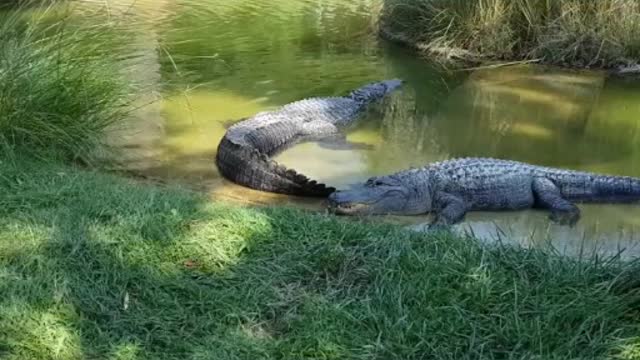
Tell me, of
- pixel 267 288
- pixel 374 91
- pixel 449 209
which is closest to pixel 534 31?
pixel 374 91

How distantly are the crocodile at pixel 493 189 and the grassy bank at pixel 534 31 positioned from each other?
148 inches

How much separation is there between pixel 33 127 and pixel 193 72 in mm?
3437

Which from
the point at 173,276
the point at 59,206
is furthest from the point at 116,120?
the point at 173,276

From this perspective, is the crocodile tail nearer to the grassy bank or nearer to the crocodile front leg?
the crocodile front leg

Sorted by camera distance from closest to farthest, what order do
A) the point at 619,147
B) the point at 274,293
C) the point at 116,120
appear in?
the point at 274,293, the point at 116,120, the point at 619,147

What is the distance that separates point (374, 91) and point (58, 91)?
329 centimetres

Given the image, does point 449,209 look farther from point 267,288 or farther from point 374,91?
point 374,91

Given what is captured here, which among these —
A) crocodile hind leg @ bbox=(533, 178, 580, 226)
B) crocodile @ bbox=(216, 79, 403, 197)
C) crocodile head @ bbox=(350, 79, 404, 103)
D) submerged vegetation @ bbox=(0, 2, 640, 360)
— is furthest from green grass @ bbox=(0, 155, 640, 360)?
crocodile head @ bbox=(350, 79, 404, 103)

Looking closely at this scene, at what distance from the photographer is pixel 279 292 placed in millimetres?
3033

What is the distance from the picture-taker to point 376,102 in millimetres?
7344

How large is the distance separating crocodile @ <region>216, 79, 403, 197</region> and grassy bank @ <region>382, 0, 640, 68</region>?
1.35 m

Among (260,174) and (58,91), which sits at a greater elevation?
(58,91)

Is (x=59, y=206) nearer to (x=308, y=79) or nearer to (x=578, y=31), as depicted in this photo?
(x=308, y=79)

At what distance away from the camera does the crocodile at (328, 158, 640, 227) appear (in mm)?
4766
